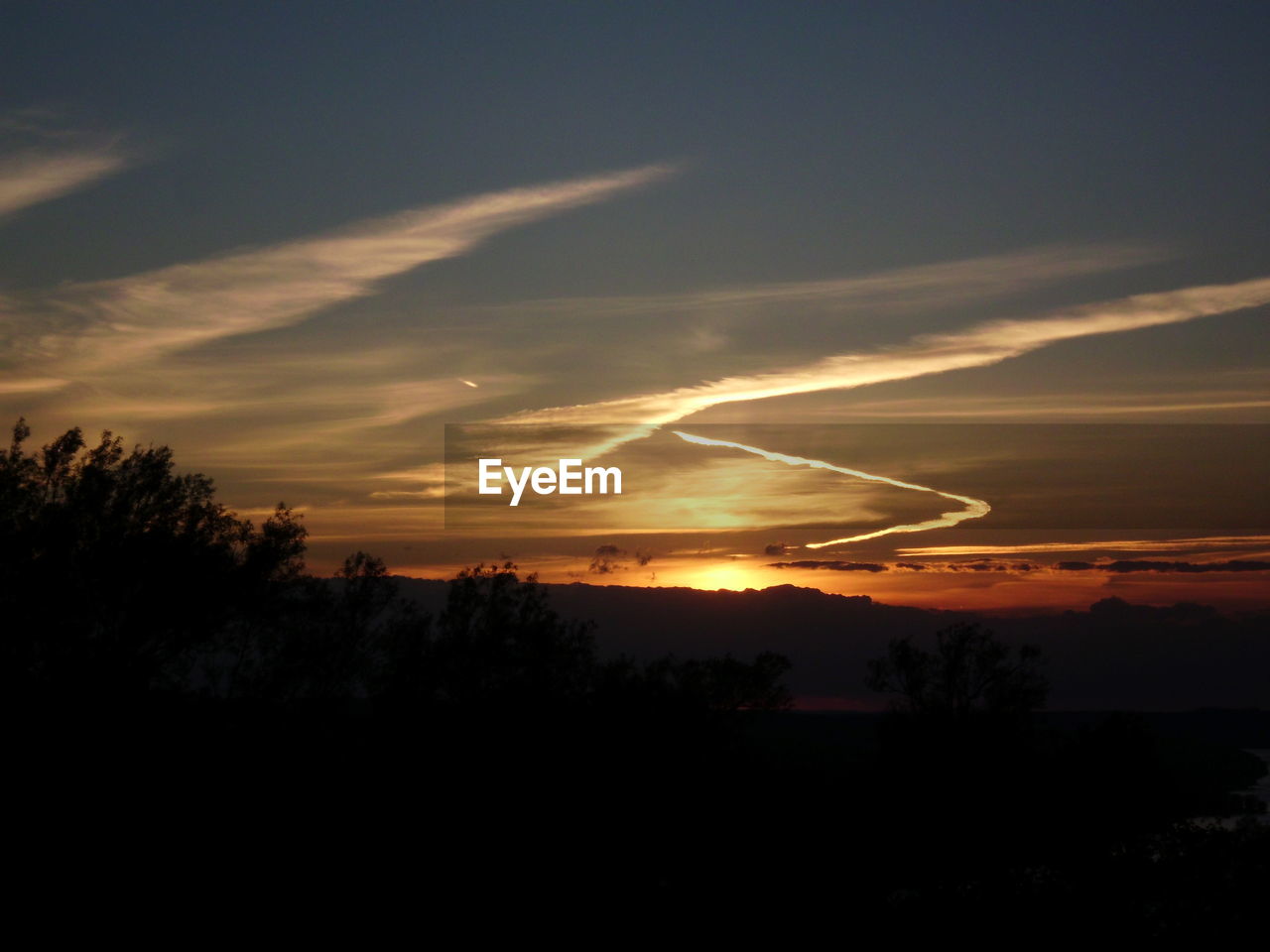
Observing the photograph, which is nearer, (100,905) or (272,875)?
(100,905)

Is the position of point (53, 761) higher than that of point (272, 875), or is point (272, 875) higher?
point (53, 761)

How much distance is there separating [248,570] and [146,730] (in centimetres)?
1111

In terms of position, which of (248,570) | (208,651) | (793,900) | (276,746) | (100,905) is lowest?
(793,900)

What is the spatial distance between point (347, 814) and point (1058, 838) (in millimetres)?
32995

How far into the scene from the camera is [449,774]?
5238 cm

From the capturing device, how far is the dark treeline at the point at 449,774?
46.9 metres

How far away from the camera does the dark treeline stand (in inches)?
1845

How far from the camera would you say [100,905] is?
4138 cm

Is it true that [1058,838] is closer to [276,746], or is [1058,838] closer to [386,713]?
[386,713]

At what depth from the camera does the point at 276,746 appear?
54.1 meters

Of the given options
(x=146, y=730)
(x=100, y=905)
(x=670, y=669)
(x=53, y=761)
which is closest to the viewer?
(x=100, y=905)

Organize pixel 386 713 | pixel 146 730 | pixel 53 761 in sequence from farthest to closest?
pixel 386 713, pixel 146 730, pixel 53 761

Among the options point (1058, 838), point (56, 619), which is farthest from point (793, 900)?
point (56, 619)

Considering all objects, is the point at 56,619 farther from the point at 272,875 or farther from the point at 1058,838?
the point at 1058,838
